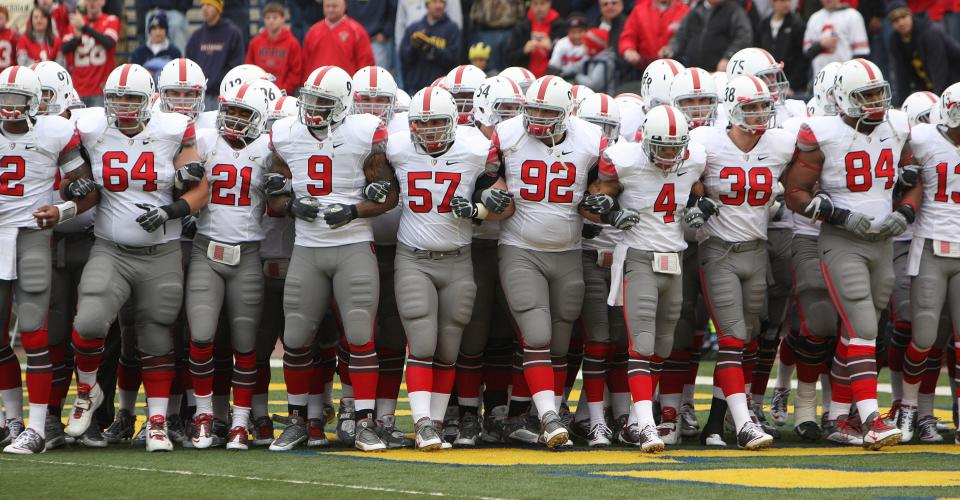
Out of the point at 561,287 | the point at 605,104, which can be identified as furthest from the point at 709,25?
the point at 561,287

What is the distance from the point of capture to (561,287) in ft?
25.5

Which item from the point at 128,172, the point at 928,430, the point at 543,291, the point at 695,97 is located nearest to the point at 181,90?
the point at 128,172

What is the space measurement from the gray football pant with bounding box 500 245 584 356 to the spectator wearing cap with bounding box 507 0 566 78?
5880mm

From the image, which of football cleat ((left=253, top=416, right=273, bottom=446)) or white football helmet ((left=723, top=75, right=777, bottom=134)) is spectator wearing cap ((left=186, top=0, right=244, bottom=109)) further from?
white football helmet ((left=723, top=75, right=777, bottom=134))

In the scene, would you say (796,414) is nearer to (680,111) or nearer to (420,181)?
(680,111)

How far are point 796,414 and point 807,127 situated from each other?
1.69 meters

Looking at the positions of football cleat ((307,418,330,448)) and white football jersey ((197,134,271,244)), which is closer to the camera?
white football jersey ((197,134,271,244))

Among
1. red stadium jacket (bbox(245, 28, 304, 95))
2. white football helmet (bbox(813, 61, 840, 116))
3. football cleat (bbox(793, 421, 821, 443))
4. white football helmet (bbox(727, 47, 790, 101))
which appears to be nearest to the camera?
white football helmet (bbox(813, 61, 840, 116))

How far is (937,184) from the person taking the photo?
7.95 m

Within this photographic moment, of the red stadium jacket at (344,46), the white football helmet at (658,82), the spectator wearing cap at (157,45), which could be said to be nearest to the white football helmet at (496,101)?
the white football helmet at (658,82)

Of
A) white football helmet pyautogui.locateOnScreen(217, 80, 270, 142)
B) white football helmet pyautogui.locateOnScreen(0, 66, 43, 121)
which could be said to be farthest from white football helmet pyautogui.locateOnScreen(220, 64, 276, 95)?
white football helmet pyautogui.locateOnScreen(0, 66, 43, 121)

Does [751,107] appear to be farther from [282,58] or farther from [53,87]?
[282,58]

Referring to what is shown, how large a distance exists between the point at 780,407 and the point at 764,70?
2.04 m

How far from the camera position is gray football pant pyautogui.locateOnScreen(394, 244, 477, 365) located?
7590 mm
